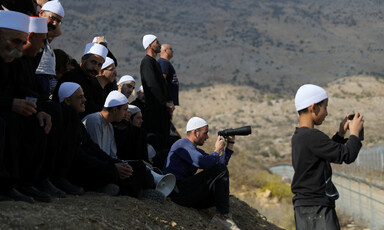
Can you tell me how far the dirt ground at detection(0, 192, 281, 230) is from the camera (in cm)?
393

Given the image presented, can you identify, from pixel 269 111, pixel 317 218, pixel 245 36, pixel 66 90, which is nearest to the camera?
pixel 317 218

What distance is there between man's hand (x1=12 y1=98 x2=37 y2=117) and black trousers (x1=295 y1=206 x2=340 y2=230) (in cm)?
217

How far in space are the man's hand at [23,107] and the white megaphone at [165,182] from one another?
205cm

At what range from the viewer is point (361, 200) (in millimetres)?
13031

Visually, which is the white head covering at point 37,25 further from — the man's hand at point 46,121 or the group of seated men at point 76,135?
the man's hand at point 46,121

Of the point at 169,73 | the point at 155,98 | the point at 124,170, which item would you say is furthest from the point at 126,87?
the point at 124,170

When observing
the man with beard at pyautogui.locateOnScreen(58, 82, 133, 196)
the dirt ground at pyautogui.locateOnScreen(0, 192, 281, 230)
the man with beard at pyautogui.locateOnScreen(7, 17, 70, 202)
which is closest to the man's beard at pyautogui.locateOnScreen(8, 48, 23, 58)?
the man with beard at pyautogui.locateOnScreen(7, 17, 70, 202)

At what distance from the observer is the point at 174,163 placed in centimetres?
648

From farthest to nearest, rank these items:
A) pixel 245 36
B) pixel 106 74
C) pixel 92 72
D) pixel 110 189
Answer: pixel 245 36 → pixel 106 74 → pixel 92 72 → pixel 110 189

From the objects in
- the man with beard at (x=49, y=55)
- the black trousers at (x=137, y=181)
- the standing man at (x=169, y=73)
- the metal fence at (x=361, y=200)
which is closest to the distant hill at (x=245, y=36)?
the metal fence at (x=361, y=200)

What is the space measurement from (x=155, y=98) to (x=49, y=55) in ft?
8.94

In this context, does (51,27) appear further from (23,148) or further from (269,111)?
(269,111)

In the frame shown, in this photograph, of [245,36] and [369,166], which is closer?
[369,166]

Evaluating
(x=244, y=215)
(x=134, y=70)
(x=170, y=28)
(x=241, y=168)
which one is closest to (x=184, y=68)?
(x=134, y=70)
